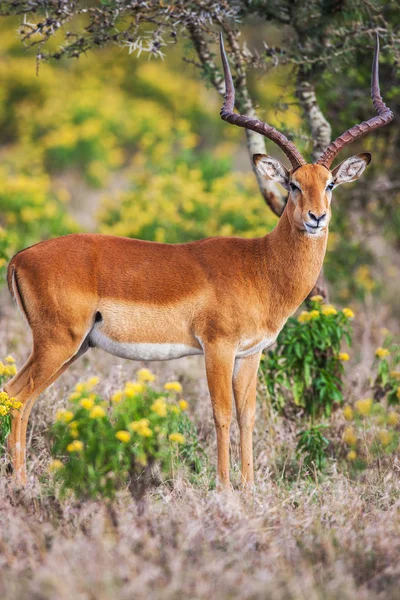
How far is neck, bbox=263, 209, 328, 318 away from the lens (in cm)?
569

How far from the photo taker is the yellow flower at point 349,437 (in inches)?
252

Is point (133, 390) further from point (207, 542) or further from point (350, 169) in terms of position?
point (350, 169)

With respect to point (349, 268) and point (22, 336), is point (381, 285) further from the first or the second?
point (22, 336)

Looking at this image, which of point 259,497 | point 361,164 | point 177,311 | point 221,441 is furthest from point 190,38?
point 259,497

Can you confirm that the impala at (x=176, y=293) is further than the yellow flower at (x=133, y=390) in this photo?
Yes

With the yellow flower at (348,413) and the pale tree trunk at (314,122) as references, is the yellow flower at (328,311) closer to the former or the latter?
the pale tree trunk at (314,122)

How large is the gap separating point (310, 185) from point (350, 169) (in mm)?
591

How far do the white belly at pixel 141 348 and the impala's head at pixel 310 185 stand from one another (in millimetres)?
1161

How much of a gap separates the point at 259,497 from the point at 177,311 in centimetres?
135

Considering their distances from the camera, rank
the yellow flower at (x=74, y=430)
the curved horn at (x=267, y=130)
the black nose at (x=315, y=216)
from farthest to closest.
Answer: the curved horn at (x=267, y=130) < the black nose at (x=315, y=216) < the yellow flower at (x=74, y=430)

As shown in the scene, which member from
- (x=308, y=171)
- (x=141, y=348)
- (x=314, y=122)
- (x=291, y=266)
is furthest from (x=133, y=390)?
(x=314, y=122)

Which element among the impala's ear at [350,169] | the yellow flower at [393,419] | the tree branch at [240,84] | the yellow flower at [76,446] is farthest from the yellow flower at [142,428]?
the tree branch at [240,84]

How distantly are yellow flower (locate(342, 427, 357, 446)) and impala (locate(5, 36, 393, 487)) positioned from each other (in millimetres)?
1017

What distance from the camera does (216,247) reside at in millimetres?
5848
